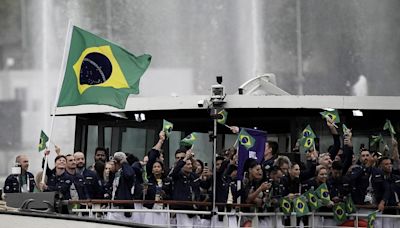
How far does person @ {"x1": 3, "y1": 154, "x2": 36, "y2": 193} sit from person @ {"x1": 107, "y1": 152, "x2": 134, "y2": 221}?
5.18 ft

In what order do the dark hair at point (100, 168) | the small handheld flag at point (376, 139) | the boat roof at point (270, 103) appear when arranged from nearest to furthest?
1. the dark hair at point (100, 168)
2. the boat roof at point (270, 103)
3. the small handheld flag at point (376, 139)

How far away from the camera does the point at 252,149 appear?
2292cm

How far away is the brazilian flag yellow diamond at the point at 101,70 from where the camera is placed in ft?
77.0

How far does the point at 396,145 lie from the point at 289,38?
3547 cm

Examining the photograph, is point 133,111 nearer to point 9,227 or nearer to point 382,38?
point 9,227

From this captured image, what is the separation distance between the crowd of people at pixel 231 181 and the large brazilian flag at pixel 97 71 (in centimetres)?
86

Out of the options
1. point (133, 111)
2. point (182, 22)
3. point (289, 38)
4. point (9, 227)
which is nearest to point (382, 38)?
point (289, 38)

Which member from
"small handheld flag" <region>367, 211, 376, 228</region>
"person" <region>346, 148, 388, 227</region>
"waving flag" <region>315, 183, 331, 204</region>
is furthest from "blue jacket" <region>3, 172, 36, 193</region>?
"small handheld flag" <region>367, 211, 376, 228</region>

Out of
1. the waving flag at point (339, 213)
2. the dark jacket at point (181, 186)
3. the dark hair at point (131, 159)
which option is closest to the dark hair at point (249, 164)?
the dark jacket at point (181, 186)

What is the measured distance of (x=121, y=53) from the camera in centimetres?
2352

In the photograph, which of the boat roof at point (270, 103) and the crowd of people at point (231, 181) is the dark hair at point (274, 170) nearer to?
the crowd of people at point (231, 181)

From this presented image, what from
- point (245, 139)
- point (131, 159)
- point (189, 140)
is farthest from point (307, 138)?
point (131, 159)

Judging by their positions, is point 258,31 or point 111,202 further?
point 258,31

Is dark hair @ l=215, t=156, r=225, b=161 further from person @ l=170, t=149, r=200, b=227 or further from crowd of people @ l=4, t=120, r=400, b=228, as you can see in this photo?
person @ l=170, t=149, r=200, b=227
